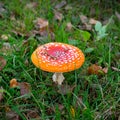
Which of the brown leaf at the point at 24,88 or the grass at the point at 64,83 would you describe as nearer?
the grass at the point at 64,83

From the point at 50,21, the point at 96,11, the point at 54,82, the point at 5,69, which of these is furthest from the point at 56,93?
the point at 96,11

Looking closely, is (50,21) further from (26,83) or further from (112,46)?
(26,83)

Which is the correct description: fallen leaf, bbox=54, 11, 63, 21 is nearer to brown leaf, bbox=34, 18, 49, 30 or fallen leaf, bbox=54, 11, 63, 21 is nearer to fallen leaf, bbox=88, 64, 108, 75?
brown leaf, bbox=34, 18, 49, 30

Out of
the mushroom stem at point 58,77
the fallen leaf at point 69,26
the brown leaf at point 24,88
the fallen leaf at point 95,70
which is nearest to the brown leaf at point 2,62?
the brown leaf at point 24,88

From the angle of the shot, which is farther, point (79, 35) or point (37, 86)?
point (79, 35)

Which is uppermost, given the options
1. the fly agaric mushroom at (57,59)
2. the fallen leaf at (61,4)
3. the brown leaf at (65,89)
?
the fly agaric mushroom at (57,59)

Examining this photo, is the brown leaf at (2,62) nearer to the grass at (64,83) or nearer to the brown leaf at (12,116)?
the grass at (64,83)

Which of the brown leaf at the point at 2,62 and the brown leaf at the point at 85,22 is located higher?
the brown leaf at the point at 2,62

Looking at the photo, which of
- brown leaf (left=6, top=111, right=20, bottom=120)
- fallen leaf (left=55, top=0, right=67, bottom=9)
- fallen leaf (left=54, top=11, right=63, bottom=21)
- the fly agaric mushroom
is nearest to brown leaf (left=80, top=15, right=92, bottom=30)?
fallen leaf (left=54, top=11, right=63, bottom=21)
